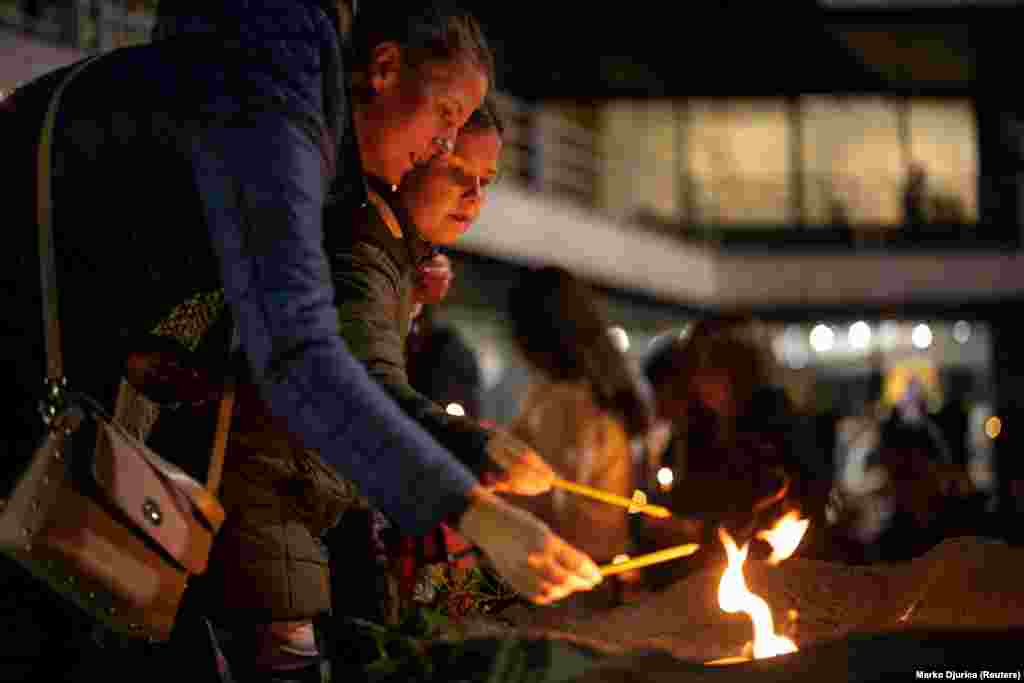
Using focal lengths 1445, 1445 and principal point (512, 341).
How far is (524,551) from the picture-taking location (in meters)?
1.57

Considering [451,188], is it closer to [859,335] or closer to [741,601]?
[741,601]

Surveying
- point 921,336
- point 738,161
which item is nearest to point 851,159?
point 738,161

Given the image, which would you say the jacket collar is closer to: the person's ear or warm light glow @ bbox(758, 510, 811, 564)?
the person's ear

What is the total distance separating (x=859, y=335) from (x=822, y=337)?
58 cm

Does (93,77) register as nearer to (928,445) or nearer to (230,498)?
(230,498)

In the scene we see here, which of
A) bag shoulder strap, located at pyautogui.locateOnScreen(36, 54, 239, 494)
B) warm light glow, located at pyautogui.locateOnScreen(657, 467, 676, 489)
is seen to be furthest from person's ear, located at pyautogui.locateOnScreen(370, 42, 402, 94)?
warm light glow, located at pyautogui.locateOnScreen(657, 467, 676, 489)

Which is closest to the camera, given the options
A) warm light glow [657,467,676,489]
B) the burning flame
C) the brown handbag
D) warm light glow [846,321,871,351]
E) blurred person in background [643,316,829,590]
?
the brown handbag

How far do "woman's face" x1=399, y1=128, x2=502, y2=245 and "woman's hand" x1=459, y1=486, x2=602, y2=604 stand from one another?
0.91m

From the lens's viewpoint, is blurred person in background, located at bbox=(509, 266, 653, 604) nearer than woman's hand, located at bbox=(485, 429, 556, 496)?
Answer: No

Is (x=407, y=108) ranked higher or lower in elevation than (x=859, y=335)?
higher

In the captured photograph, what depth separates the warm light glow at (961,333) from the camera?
24516mm

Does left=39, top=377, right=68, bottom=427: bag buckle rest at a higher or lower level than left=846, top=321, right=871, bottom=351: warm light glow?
higher

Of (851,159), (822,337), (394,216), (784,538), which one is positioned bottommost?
(822,337)

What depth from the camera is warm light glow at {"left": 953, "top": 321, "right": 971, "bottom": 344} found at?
24.5 metres
